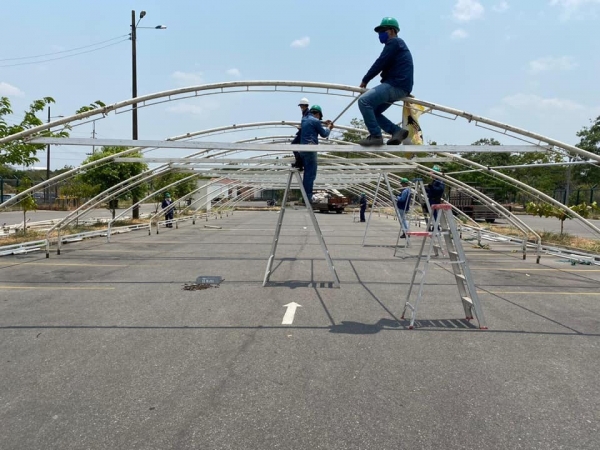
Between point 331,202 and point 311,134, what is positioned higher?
point 311,134

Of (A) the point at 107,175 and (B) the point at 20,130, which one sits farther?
(A) the point at 107,175

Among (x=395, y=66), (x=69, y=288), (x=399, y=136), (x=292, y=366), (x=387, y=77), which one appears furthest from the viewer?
(x=69, y=288)

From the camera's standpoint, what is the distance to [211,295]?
793cm

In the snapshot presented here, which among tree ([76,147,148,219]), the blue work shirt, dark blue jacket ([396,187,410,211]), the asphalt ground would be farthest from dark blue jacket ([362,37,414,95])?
tree ([76,147,148,219])

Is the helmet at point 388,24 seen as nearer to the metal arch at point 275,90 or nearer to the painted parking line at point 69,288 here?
the metal arch at point 275,90

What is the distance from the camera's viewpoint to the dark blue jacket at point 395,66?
624cm

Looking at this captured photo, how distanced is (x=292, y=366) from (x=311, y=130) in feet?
14.5

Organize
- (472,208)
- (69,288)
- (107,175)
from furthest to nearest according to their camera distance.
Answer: (472,208) < (107,175) < (69,288)

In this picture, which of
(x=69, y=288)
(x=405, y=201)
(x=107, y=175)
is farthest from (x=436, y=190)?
(x=107, y=175)

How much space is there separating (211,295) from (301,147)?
2913 mm

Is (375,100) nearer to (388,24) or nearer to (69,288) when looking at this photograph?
(388,24)

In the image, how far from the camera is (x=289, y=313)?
6754 mm

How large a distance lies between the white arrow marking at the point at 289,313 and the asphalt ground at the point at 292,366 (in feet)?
0.30

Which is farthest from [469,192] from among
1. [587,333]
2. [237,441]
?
[237,441]
